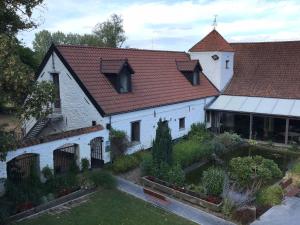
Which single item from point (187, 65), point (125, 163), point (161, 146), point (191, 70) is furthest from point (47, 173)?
point (187, 65)

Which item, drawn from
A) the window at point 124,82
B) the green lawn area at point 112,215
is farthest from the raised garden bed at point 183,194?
the window at point 124,82

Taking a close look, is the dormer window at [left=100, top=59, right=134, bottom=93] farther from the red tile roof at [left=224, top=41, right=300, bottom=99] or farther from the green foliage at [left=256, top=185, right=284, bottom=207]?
the red tile roof at [left=224, top=41, right=300, bottom=99]

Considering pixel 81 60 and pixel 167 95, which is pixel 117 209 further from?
pixel 167 95

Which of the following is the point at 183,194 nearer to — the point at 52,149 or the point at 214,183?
the point at 214,183

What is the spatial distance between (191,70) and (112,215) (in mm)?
16758

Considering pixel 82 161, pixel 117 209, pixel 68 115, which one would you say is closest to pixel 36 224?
pixel 117 209

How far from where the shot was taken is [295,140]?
26641 mm

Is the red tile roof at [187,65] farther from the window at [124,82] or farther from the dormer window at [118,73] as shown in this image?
the window at [124,82]

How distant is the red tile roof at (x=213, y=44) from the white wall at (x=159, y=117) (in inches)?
169

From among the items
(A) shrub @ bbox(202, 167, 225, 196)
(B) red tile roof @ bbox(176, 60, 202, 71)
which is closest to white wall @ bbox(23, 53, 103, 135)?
(A) shrub @ bbox(202, 167, 225, 196)

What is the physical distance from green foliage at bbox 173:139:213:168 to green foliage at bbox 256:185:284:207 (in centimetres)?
524

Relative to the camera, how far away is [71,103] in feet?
67.1

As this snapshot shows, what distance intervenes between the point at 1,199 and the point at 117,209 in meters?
4.52

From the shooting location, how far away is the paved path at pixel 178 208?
1411cm
